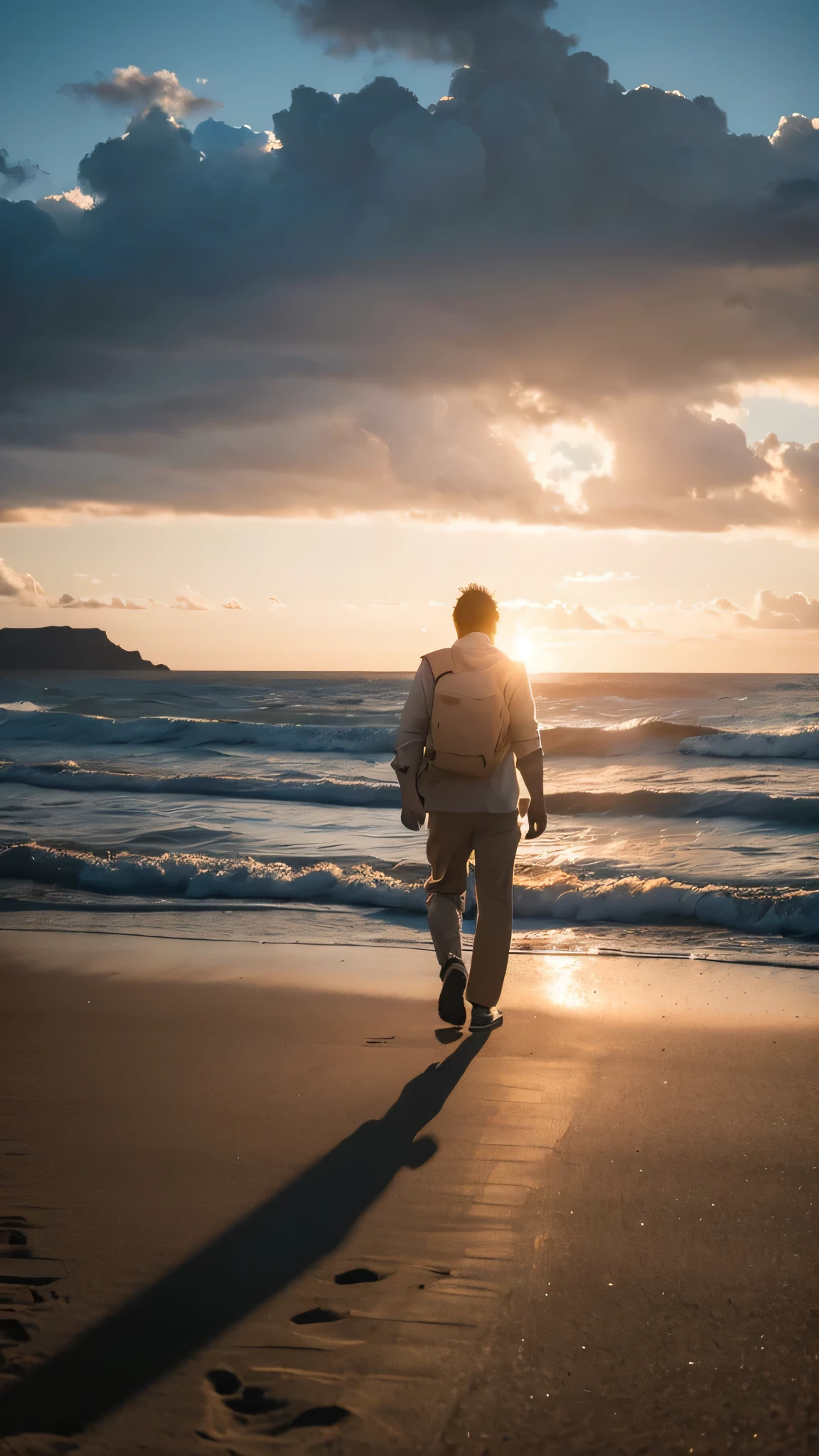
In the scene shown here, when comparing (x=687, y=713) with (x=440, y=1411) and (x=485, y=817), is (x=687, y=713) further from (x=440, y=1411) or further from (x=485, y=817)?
(x=440, y=1411)

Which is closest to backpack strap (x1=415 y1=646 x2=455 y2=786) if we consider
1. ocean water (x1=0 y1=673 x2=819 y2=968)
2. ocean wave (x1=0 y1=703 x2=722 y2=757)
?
ocean water (x1=0 y1=673 x2=819 y2=968)

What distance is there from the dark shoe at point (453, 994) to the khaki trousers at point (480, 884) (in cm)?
4

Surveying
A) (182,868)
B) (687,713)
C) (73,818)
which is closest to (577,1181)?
(182,868)

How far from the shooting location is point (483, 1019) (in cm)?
438

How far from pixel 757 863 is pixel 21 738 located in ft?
74.1

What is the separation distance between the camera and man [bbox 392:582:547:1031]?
4320 millimetres

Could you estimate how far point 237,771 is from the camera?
19031 mm

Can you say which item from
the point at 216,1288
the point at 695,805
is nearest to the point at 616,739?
the point at 695,805

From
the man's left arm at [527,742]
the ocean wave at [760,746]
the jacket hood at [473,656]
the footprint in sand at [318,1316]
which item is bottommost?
the footprint in sand at [318,1316]

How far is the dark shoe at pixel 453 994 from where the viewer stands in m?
4.37

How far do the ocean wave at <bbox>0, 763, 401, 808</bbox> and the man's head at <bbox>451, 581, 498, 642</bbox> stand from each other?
9126 millimetres

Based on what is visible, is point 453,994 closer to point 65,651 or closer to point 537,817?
point 537,817

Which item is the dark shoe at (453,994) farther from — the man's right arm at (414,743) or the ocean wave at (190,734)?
the ocean wave at (190,734)

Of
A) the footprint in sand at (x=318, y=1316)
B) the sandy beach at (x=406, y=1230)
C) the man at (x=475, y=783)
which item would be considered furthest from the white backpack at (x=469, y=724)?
the footprint in sand at (x=318, y=1316)
